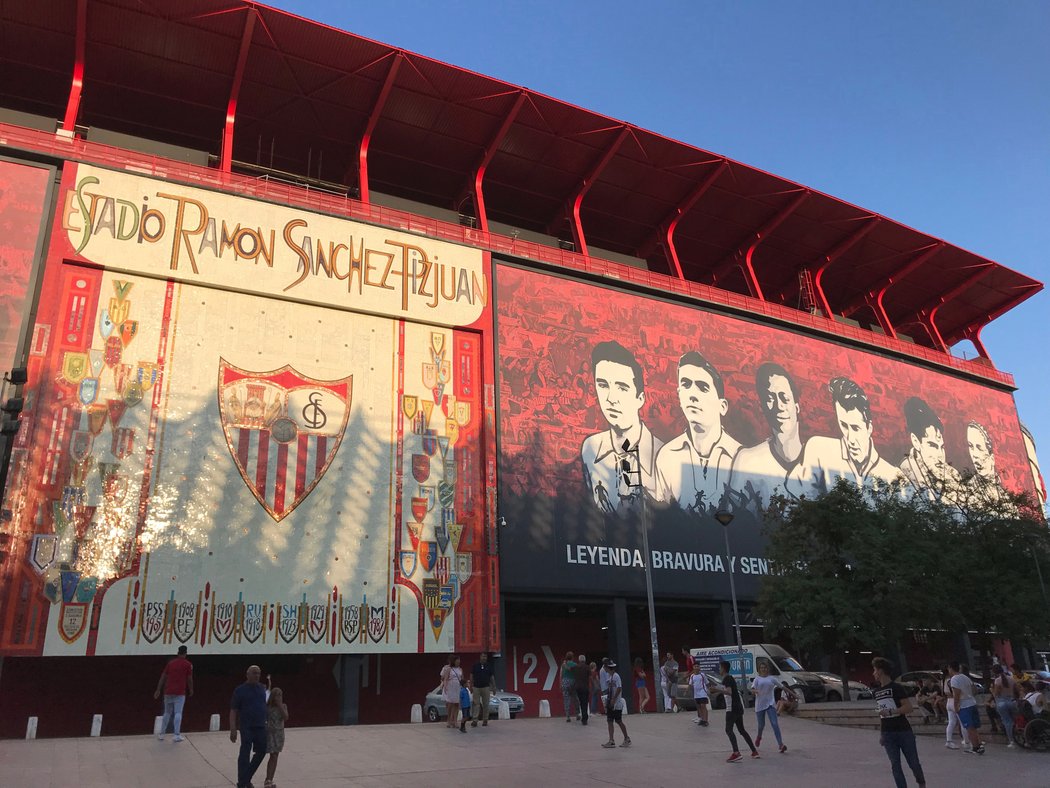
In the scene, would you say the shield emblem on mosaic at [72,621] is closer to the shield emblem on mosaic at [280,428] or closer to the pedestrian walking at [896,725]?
the shield emblem on mosaic at [280,428]

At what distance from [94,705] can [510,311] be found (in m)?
19.0

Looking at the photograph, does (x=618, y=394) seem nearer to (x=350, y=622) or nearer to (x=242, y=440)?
(x=350, y=622)

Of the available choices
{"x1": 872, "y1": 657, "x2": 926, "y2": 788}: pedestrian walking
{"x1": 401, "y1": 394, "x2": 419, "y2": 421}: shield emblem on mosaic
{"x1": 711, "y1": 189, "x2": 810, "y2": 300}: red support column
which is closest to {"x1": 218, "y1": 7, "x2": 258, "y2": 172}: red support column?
{"x1": 401, "y1": 394, "x2": 419, "y2": 421}: shield emblem on mosaic

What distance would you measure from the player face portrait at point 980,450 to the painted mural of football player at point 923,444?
2.73 meters

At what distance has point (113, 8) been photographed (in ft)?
94.2

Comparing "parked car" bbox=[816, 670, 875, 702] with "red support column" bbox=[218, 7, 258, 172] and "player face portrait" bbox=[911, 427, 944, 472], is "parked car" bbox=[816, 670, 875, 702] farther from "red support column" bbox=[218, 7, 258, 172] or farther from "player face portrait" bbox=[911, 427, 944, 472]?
"red support column" bbox=[218, 7, 258, 172]

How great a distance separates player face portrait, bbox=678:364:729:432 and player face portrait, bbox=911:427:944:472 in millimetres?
13476

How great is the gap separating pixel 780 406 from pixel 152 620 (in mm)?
27453

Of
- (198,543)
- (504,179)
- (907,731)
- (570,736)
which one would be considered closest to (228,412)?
(198,543)

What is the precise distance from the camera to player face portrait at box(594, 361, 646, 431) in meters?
32.3

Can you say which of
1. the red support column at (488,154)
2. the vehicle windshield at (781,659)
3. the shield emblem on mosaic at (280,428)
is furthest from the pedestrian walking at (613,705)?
the red support column at (488,154)

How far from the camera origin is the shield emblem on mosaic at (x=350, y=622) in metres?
24.5

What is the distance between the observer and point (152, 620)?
22.3m

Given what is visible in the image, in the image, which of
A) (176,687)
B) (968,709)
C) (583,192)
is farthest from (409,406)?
(968,709)
